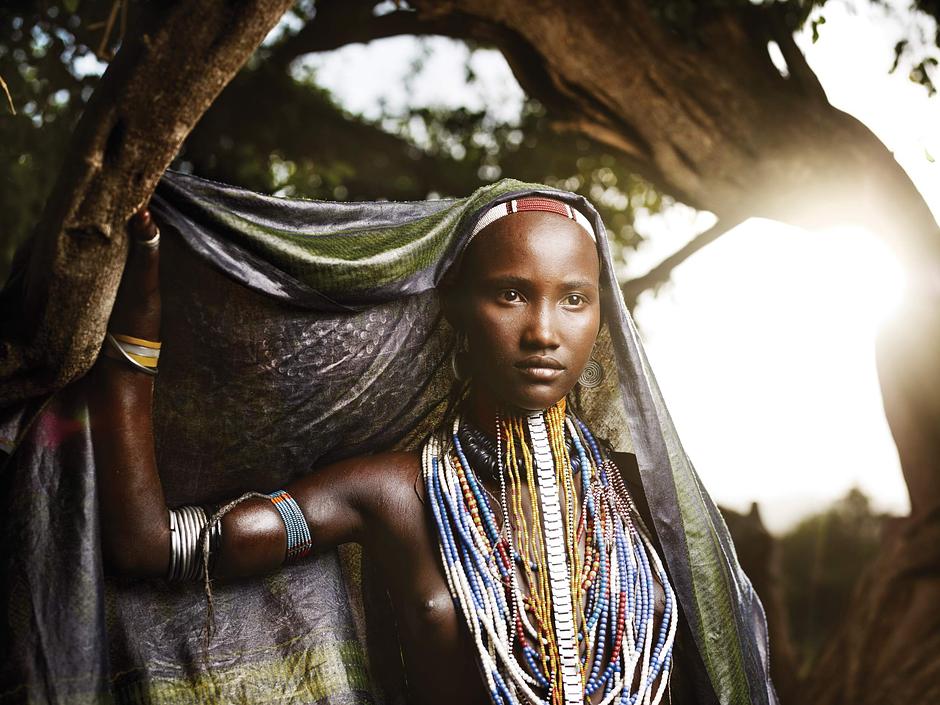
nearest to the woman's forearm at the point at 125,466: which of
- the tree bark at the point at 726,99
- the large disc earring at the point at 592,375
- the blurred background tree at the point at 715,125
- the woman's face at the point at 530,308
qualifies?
the woman's face at the point at 530,308

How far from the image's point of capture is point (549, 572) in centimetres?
191

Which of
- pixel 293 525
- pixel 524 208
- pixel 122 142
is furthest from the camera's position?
pixel 524 208

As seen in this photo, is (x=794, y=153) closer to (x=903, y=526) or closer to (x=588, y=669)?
(x=903, y=526)

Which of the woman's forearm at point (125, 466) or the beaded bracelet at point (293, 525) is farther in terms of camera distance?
the beaded bracelet at point (293, 525)

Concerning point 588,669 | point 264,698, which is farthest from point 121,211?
point 588,669

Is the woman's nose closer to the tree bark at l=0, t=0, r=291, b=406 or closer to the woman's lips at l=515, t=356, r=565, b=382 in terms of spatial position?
the woman's lips at l=515, t=356, r=565, b=382

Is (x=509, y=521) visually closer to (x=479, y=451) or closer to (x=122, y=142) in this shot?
(x=479, y=451)

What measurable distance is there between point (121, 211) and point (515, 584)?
1.02m

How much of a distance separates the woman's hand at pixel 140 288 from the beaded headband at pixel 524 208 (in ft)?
2.21

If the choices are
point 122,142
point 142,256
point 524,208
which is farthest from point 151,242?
point 524,208

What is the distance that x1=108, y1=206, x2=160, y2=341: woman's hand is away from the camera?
1.56 meters

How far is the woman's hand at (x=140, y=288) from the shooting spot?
61.2 inches

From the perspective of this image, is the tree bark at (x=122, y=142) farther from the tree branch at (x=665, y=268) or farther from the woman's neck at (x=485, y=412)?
the tree branch at (x=665, y=268)

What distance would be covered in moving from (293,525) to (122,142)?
31.6 inches
